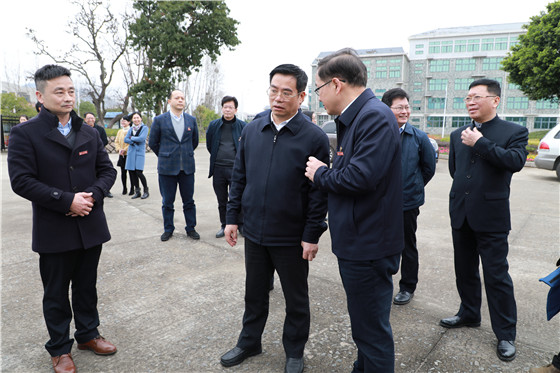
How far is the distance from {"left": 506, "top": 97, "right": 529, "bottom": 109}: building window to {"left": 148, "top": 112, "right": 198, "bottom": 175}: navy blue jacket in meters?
64.5

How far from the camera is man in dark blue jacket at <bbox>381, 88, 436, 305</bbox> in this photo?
3.45 metres

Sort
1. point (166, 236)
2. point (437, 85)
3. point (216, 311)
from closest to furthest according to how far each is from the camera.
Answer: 1. point (216, 311)
2. point (166, 236)
3. point (437, 85)

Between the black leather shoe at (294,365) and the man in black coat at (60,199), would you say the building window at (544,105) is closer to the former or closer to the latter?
the black leather shoe at (294,365)

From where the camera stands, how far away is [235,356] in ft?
8.32

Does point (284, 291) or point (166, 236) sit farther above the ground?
point (284, 291)

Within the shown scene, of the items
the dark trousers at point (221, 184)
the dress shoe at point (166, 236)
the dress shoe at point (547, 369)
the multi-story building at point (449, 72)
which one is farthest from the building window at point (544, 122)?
the dress shoe at point (547, 369)

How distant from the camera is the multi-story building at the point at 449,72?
189 feet

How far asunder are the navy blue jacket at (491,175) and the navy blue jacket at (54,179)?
105 inches

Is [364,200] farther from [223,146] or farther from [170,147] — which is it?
[170,147]

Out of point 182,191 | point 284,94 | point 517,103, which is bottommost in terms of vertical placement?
point 182,191

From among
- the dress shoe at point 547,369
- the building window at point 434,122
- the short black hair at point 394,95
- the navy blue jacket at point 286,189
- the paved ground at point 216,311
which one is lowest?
the paved ground at point 216,311

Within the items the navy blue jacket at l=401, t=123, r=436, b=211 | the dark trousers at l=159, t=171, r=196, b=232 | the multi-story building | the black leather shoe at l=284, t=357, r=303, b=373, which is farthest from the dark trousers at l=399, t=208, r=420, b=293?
the multi-story building

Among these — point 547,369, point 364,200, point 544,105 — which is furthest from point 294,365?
point 544,105

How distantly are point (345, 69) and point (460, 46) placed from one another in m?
70.1
